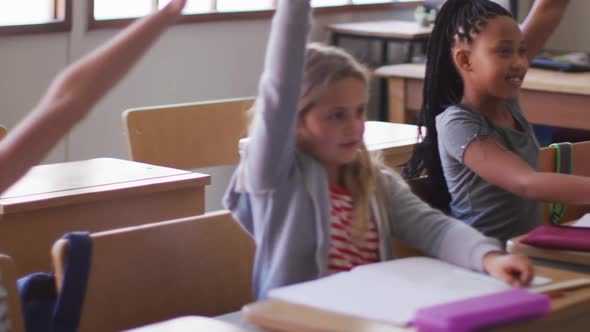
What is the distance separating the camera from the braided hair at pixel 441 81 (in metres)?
2.29

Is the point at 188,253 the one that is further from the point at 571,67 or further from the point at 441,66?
the point at 571,67

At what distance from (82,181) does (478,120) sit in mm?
1052

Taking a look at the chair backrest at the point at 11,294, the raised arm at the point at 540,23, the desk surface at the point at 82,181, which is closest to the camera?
the chair backrest at the point at 11,294

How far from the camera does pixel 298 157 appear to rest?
170 centimetres

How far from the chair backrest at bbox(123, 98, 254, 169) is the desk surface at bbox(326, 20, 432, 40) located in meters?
2.09

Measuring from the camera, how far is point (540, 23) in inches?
99.6

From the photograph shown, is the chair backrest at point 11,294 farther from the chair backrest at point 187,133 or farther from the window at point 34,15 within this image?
the window at point 34,15

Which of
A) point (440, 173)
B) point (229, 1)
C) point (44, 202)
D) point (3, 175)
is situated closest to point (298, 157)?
point (3, 175)

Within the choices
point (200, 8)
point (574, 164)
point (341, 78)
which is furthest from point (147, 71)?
point (341, 78)

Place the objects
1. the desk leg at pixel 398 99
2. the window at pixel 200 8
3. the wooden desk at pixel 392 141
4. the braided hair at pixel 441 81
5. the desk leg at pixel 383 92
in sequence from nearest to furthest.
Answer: the braided hair at pixel 441 81 → the wooden desk at pixel 392 141 → the desk leg at pixel 398 99 → the window at pixel 200 8 → the desk leg at pixel 383 92

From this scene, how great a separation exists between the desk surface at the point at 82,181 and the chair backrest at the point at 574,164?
0.89 meters

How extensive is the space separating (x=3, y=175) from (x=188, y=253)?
596 millimetres

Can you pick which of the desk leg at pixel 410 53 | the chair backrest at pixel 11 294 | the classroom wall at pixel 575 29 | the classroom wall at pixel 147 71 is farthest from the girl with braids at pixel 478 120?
→ the classroom wall at pixel 575 29

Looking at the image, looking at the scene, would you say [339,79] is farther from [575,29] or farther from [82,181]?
[575,29]
